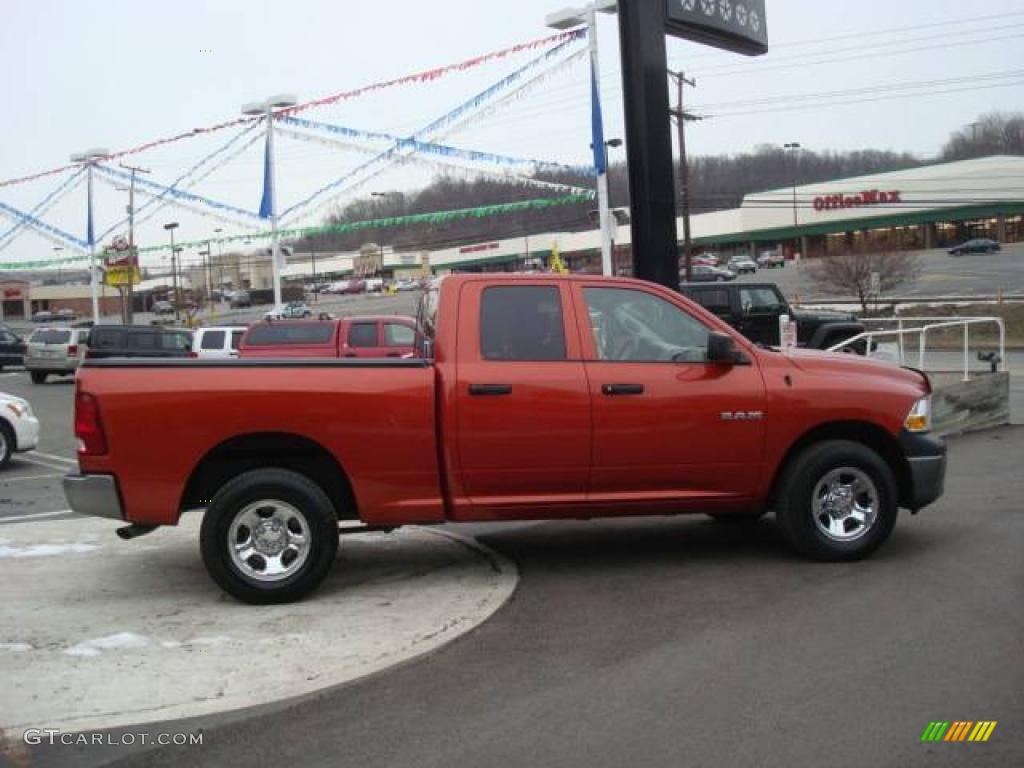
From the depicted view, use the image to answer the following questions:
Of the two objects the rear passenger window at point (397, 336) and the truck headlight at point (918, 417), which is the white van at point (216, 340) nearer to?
the rear passenger window at point (397, 336)

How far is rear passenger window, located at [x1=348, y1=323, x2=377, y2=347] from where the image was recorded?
2020 centimetres

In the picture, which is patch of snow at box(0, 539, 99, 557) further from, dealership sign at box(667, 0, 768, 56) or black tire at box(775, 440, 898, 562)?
dealership sign at box(667, 0, 768, 56)

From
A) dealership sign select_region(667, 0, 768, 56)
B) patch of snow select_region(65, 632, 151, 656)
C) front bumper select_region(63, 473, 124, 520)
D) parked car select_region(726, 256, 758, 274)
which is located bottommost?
patch of snow select_region(65, 632, 151, 656)

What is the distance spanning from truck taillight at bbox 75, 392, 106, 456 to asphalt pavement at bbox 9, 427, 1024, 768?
216 centimetres

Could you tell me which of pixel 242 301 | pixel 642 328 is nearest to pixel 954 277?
pixel 242 301

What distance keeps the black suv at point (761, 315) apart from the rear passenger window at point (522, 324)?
1351 centimetres

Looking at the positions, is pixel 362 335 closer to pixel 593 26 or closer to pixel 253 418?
pixel 593 26

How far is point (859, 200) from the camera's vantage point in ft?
286

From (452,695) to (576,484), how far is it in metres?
2.03

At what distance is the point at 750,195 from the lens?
89625 millimetres

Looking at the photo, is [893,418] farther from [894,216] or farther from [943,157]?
[943,157]

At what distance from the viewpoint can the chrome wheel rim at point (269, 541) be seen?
598cm

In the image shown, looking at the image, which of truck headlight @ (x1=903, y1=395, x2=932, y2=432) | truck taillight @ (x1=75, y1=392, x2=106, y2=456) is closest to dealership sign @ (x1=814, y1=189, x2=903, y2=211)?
truck headlight @ (x1=903, y1=395, x2=932, y2=432)

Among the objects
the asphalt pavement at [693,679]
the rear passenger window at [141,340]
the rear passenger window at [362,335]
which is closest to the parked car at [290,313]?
the rear passenger window at [141,340]
